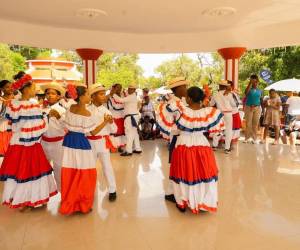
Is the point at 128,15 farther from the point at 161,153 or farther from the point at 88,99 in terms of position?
the point at 88,99

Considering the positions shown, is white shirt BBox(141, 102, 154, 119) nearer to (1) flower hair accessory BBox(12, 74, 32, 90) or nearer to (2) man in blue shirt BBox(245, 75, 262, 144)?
(2) man in blue shirt BBox(245, 75, 262, 144)

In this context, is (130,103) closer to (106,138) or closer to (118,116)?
(118,116)

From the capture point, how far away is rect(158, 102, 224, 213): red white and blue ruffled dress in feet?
10.9

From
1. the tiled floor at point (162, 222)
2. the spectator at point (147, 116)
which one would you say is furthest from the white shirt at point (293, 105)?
the spectator at point (147, 116)

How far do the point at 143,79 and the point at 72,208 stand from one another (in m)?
35.6

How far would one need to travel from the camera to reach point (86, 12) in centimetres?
596

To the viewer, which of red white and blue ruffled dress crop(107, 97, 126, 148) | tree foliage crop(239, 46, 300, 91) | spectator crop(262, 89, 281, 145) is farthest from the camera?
tree foliage crop(239, 46, 300, 91)

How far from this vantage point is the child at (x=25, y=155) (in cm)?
337

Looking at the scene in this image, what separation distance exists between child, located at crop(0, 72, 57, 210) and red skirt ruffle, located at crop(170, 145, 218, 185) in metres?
1.51

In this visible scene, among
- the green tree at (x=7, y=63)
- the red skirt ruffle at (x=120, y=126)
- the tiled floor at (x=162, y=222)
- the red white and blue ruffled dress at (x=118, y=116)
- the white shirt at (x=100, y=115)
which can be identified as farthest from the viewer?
the green tree at (x=7, y=63)

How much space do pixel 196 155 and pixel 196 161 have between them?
0.21 feet

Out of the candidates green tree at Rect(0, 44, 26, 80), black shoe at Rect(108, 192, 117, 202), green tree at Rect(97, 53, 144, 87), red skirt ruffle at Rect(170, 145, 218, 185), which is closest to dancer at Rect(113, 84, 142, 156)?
black shoe at Rect(108, 192, 117, 202)

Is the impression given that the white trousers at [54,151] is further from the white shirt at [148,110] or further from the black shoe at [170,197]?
the white shirt at [148,110]

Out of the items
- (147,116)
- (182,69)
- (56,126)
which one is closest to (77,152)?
(56,126)
